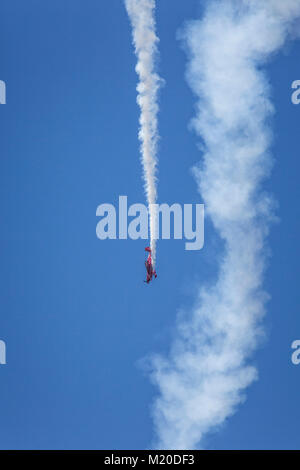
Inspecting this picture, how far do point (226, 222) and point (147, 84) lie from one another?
4.31 m

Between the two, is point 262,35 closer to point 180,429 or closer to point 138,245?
point 138,245

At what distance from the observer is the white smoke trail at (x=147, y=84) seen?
1587 cm

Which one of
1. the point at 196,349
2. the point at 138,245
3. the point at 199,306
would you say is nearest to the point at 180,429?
the point at 196,349

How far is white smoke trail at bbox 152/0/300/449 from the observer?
1745cm

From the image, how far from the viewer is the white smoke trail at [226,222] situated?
17.5 m

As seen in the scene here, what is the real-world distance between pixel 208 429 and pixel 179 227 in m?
5.59

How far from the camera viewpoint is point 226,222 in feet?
58.9

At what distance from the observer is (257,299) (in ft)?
58.9

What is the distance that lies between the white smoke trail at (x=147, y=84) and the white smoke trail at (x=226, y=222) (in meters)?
1.87

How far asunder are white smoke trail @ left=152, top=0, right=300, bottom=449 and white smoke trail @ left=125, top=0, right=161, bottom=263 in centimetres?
187

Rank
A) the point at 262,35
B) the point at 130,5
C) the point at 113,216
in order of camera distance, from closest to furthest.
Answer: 1. the point at 130,5
2. the point at 262,35
3. the point at 113,216

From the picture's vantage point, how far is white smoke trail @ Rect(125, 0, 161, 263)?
1587 centimetres

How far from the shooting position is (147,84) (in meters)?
16.5
